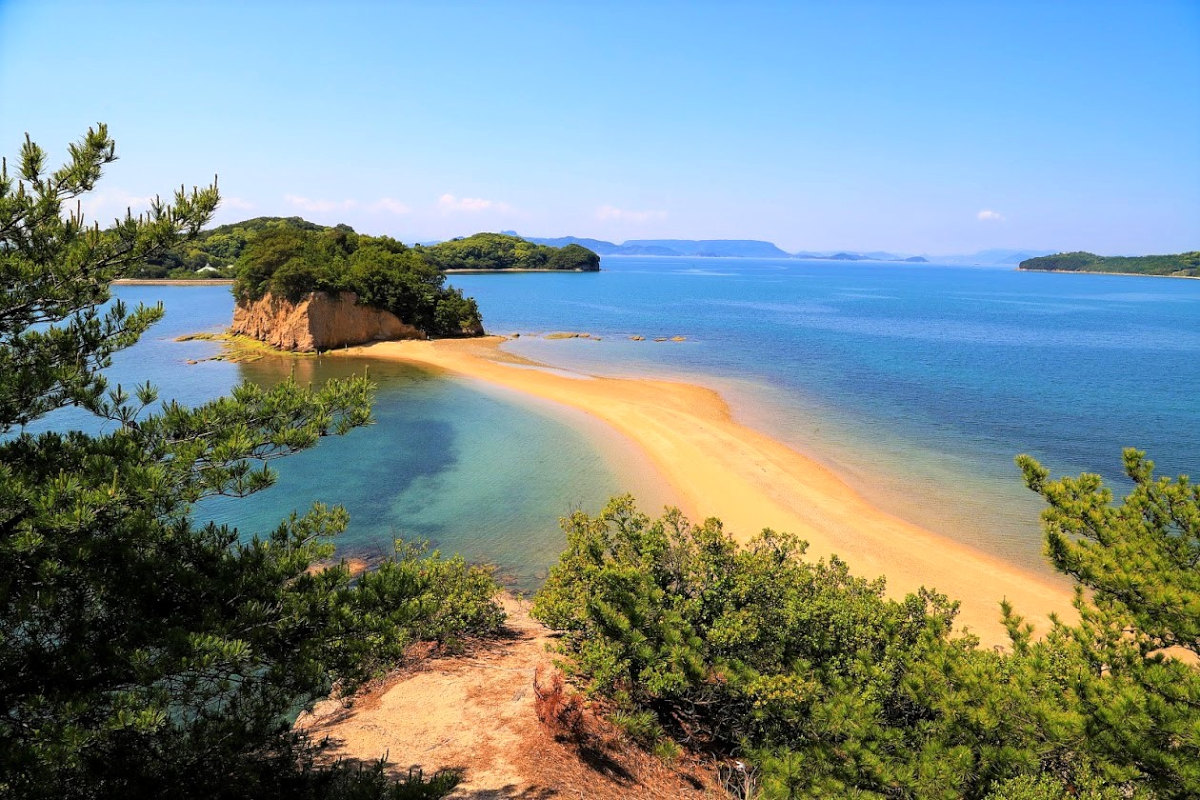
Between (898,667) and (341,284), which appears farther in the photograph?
(341,284)

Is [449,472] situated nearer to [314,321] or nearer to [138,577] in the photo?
[138,577]

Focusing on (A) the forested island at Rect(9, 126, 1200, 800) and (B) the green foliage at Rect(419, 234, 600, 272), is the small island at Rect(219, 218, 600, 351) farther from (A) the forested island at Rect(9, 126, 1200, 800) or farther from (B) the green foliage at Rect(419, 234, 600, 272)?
(B) the green foliage at Rect(419, 234, 600, 272)

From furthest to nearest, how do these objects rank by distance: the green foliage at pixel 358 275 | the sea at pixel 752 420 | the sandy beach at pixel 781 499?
the green foliage at pixel 358 275 → the sea at pixel 752 420 → the sandy beach at pixel 781 499

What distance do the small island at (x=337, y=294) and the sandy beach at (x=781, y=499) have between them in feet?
54.8

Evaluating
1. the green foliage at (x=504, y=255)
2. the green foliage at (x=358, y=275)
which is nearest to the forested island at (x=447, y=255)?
the green foliage at (x=504, y=255)

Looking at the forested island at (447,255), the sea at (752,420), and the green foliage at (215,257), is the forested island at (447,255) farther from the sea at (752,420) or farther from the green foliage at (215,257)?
the sea at (752,420)

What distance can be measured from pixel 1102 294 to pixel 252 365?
15366cm

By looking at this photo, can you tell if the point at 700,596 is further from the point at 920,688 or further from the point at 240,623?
the point at 240,623

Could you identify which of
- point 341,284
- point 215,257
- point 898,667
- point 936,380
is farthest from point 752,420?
point 215,257

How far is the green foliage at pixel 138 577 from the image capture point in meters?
5.05

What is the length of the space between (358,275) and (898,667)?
4842cm

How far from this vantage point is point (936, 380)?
4250 cm

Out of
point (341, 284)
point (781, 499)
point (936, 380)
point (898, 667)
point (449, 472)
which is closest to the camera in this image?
point (898, 667)

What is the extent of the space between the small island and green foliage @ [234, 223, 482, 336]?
0.07m
